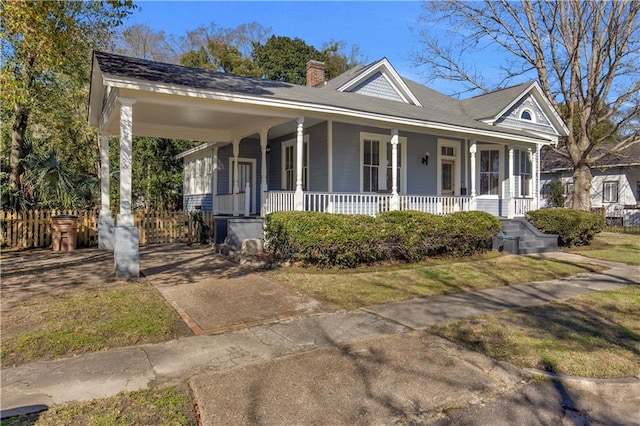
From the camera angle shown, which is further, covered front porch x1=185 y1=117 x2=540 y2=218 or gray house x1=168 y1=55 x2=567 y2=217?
covered front porch x1=185 y1=117 x2=540 y2=218

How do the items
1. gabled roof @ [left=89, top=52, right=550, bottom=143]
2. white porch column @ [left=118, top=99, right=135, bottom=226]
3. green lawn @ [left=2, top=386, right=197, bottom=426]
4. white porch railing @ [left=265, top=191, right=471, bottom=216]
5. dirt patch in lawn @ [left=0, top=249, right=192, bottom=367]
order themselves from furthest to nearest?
white porch railing @ [left=265, top=191, right=471, bottom=216] < gabled roof @ [left=89, top=52, right=550, bottom=143] < white porch column @ [left=118, top=99, right=135, bottom=226] < dirt patch in lawn @ [left=0, top=249, right=192, bottom=367] < green lawn @ [left=2, top=386, right=197, bottom=426]

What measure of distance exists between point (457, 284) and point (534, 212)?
7.90 metres

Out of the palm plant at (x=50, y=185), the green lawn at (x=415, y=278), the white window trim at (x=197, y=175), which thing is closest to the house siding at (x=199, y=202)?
the white window trim at (x=197, y=175)

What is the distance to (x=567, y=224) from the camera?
13.7 m


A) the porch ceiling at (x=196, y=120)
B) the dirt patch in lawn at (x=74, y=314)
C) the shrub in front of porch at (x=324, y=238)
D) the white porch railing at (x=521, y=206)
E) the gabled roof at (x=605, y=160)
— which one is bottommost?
the dirt patch in lawn at (x=74, y=314)

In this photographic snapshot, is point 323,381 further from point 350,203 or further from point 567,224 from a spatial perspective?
point 567,224

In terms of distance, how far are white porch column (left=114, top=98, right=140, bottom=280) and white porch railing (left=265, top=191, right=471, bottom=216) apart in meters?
4.25

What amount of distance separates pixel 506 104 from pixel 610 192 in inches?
564

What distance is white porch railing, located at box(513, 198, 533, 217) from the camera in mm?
15195

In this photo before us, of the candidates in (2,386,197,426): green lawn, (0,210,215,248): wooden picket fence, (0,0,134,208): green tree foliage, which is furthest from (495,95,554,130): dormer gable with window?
(2,386,197,426): green lawn

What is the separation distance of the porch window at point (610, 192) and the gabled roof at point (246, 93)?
14862mm

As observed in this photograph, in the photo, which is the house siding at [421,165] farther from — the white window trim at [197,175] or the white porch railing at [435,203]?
the white window trim at [197,175]

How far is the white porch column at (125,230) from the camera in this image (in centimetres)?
796

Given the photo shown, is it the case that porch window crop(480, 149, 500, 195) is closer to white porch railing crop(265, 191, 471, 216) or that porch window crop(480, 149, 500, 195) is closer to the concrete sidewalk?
white porch railing crop(265, 191, 471, 216)
